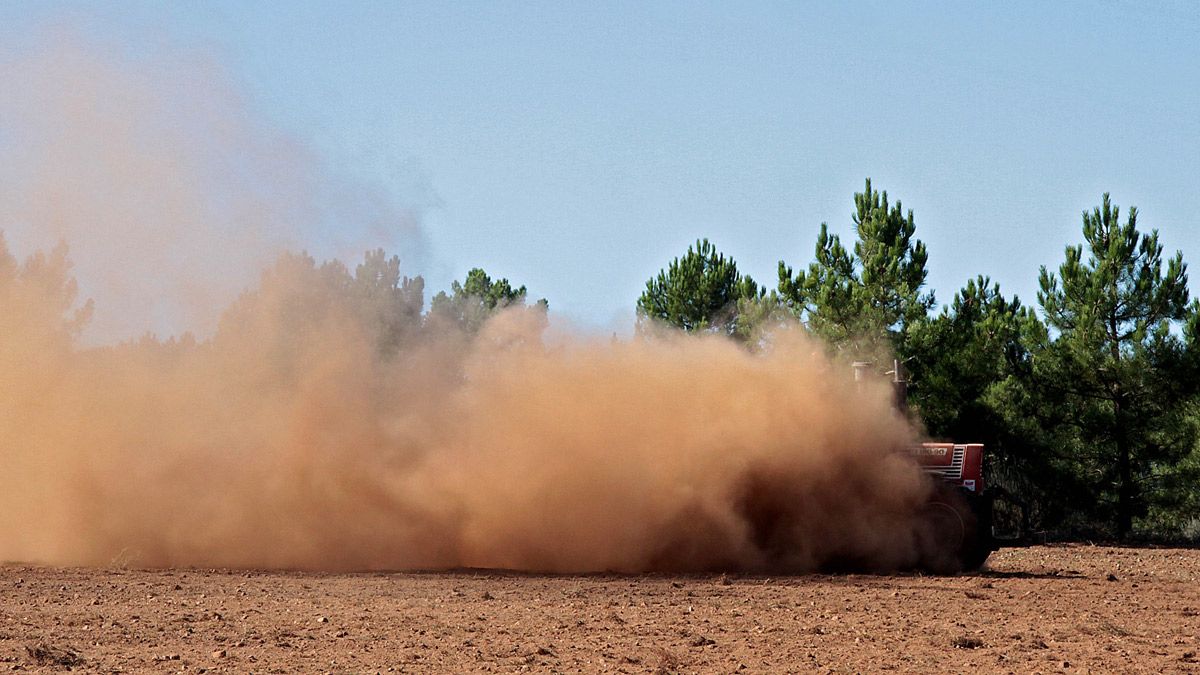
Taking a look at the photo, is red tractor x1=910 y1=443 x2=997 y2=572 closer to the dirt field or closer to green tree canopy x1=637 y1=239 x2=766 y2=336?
the dirt field

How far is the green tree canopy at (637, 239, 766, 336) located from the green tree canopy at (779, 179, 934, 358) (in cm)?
708

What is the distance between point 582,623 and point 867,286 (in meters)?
27.6

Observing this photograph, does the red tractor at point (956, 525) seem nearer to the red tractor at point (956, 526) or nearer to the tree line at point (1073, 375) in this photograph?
the red tractor at point (956, 526)

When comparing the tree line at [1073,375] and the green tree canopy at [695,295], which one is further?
the green tree canopy at [695,295]

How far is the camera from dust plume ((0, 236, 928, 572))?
23.8 metres

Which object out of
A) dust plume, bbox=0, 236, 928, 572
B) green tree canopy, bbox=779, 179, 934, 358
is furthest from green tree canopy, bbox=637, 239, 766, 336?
dust plume, bbox=0, 236, 928, 572

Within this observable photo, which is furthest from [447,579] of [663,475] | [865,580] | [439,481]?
[865,580]

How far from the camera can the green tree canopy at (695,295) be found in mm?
51781

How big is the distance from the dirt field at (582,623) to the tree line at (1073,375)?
1706 cm

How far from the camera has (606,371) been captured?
2511cm

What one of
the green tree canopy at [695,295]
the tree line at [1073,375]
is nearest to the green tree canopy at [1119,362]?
the tree line at [1073,375]

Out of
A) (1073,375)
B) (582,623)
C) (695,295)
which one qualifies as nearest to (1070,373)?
(1073,375)

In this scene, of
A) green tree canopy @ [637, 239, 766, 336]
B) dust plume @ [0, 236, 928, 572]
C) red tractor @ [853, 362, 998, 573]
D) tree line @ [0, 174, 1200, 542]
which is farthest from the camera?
green tree canopy @ [637, 239, 766, 336]

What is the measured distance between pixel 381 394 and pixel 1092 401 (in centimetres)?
2412
